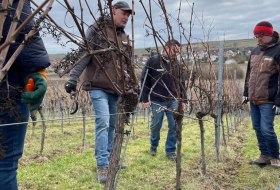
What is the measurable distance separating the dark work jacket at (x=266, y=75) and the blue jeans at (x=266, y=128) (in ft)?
0.42

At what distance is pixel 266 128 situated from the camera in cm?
552

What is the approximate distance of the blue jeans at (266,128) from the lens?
5.50 meters

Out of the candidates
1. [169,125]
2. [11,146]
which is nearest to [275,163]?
[169,125]

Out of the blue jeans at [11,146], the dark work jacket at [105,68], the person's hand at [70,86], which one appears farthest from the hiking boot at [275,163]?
the blue jeans at [11,146]

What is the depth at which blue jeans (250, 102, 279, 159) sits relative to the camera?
18.1 feet

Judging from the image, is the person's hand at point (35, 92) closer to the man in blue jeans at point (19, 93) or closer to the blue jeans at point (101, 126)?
the man in blue jeans at point (19, 93)

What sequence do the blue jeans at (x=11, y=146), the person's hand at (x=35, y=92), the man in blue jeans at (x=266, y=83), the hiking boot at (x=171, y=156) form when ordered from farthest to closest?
1. the hiking boot at (x=171, y=156)
2. the man in blue jeans at (x=266, y=83)
3. the blue jeans at (x=11, y=146)
4. the person's hand at (x=35, y=92)

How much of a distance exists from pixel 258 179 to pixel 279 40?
6.35 ft

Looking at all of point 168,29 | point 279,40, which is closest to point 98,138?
point 168,29

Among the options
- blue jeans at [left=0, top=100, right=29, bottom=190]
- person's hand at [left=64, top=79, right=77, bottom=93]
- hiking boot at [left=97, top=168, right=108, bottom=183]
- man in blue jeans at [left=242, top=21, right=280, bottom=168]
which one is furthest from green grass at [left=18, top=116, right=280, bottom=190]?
blue jeans at [left=0, top=100, right=29, bottom=190]

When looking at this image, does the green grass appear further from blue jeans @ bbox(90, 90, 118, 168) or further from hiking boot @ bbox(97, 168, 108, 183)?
blue jeans @ bbox(90, 90, 118, 168)

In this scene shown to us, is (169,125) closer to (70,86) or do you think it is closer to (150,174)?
(150,174)

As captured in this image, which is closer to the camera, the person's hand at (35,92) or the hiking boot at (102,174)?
the person's hand at (35,92)

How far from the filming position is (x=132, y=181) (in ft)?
15.2
